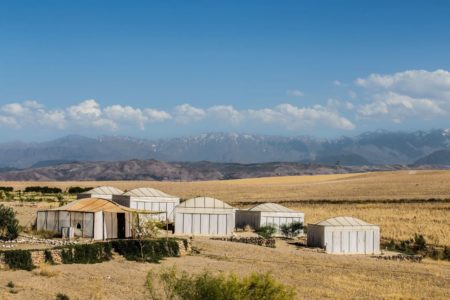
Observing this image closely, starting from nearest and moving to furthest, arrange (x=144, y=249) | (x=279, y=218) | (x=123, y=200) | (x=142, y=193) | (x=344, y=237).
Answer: (x=144, y=249)
(x=344, y=237)
(x=279, y=218)
(x=123, y=200)
(x=142, y=193)

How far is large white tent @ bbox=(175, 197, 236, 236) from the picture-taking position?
58.2 metres

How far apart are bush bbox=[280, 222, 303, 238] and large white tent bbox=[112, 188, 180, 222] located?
10.5m

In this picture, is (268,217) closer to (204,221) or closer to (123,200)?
(204,221)

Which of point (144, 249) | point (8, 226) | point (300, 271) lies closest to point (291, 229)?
point (300, 271)

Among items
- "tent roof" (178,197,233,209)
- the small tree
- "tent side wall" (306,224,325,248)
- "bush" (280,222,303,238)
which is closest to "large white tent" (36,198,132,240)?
the small tree

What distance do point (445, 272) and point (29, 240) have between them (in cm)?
2578

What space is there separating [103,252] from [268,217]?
26.0m

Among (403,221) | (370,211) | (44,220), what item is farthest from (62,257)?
(370,211)

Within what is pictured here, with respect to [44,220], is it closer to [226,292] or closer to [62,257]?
[62,257]

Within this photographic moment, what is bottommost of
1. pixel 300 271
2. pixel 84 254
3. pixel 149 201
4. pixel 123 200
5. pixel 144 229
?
pixel 300 271

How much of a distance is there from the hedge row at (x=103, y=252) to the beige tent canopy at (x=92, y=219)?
641cm

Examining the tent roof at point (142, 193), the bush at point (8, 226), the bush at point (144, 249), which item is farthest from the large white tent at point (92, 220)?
the tent roof at point (142, 193)

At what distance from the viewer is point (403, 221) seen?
6944 centimetres

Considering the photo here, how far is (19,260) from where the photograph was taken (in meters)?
35.4
